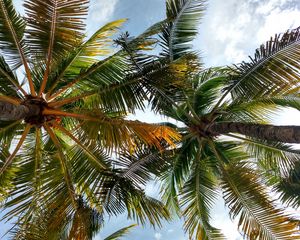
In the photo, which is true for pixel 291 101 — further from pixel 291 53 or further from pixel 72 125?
pixel 72 125

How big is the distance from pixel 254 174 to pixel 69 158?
3.83 metres

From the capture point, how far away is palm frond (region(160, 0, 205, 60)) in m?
8.26

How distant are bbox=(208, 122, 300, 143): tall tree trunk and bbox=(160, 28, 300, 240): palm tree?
2 centimetres

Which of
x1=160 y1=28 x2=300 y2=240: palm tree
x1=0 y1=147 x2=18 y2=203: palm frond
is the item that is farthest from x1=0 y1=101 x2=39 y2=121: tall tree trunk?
x1=160 y1=28 x2=300 y2=240: palm tree

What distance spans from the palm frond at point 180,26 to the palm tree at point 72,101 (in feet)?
0.27

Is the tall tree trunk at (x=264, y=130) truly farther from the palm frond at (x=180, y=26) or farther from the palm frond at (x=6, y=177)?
the palm frond at (x=6, y=177)

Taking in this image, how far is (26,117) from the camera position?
6871 mm

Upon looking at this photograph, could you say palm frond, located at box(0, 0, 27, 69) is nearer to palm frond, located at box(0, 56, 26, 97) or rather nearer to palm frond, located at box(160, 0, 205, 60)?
palm frond, located at box(0, 56, 26, 97)

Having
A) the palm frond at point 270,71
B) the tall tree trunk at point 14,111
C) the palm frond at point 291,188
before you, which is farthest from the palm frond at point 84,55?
the palm frond at point 291,188

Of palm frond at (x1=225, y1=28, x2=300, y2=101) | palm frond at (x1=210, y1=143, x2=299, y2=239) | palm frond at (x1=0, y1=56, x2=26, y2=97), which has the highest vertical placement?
palm frond at (x1=0, y1=56, x2=26, y2=97)

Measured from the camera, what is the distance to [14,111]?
6.00 metres

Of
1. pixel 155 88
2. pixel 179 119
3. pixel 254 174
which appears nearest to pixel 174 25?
pixel 155 88

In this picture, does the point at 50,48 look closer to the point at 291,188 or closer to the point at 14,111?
the point at 14,111

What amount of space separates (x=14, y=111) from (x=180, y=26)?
4066 millimetres
